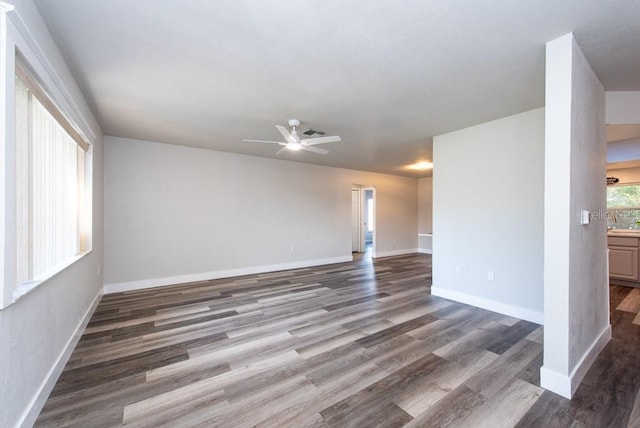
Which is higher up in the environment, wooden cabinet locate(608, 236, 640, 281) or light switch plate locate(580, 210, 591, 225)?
light switch plate locate(580, 210, 591, 225)

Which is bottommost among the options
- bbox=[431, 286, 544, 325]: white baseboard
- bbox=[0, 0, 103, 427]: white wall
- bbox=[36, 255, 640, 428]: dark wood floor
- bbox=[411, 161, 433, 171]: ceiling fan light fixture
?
bbox=[36, 255, 640, 428]: dark wood floor

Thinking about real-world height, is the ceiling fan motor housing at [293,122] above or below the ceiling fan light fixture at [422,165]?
above

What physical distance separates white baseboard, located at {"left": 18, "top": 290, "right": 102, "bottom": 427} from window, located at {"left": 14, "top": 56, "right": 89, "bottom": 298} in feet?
2.34

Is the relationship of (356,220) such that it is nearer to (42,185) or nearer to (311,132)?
(311,132)

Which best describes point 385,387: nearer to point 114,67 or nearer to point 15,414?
point 15,414

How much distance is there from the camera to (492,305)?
3486mm

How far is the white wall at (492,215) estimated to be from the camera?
10.3ft

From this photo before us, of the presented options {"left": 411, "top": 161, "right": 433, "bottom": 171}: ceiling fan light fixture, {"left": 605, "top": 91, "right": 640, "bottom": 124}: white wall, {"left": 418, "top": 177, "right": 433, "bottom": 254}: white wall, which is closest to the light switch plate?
{"left": 605, "top": 91, "right": 640, "bottom": 124}: white wall

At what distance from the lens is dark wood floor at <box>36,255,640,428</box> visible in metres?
1.67

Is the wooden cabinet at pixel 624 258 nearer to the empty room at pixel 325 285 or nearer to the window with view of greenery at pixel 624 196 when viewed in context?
the empty room at pixel 325 285

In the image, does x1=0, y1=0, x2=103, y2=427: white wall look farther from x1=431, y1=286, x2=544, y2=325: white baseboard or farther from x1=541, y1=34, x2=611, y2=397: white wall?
x1=431, y1=286, x2=544, y2=325: white baseboard

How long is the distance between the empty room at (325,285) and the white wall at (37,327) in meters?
0.02

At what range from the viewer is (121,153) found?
4.34m

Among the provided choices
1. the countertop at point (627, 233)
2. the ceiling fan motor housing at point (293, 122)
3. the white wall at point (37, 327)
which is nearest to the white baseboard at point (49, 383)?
the white wall at point (37, 327)
